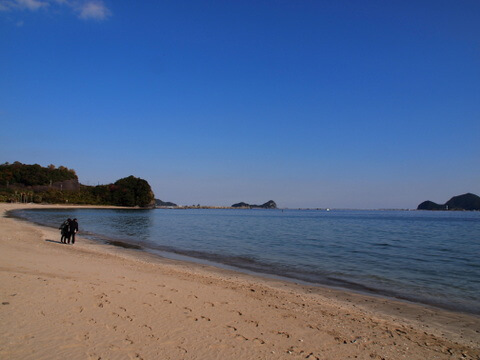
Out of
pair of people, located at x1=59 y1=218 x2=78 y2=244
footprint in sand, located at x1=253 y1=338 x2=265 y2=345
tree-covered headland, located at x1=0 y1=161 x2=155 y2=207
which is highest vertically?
tree-covered headland, located at x1=0 y1=161 x2=155 y2=207

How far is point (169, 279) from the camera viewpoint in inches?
453

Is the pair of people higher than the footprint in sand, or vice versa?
the pair of people

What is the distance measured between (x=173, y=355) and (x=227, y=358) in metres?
0.89

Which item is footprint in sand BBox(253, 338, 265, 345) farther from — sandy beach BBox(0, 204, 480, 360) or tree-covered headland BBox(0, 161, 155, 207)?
tree-covered headland BBox(0, 161, 155, 207)

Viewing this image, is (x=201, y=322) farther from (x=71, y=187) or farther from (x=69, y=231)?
(x=71, y=187)

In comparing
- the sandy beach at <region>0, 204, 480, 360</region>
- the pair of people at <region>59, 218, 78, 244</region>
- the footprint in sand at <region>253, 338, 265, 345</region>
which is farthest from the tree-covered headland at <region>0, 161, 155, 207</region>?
the footprint in sand at <region>253, 338, 265, 345</region>

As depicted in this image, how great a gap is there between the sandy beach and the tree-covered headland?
150 meters

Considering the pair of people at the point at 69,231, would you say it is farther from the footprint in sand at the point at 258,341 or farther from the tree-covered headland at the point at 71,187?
the tree-covered headland at the point at 71,187

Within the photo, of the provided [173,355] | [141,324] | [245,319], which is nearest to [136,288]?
[141,324]

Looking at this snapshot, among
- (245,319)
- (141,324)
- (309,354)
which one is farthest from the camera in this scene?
(245,319)

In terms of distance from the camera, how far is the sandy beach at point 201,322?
5.63 m

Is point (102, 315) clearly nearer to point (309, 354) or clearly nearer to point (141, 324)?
point (141, 324)

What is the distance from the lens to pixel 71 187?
6604 inches

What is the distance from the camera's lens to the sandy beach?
5.63 meters
